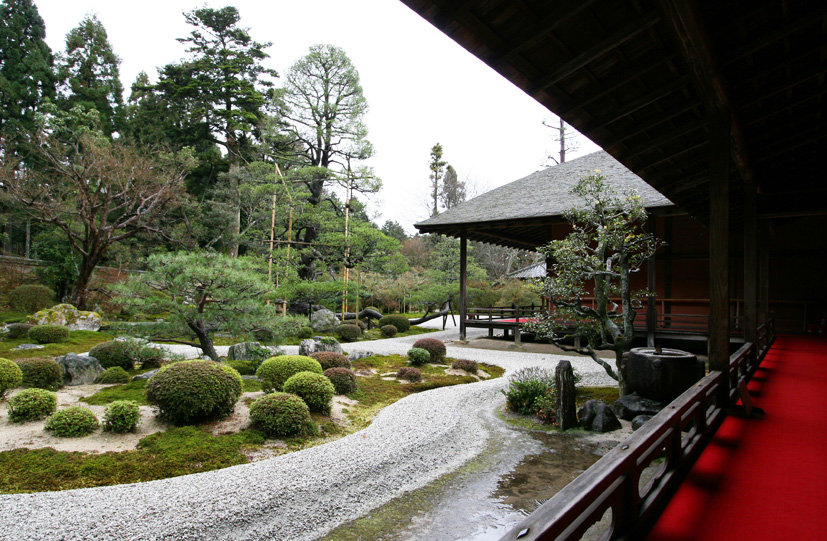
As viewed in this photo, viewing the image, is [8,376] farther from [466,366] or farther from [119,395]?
[466,366]

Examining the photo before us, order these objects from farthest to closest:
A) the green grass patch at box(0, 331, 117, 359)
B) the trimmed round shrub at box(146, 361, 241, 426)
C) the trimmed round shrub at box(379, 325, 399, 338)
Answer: the trimmed round shrub at box(379, 325, 399, 338) < the green grass patch at box(0, 331, 117, 359) < the trimmed round shrub at box(146, 361, 241, 426)

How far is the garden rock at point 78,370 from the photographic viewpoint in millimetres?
7590

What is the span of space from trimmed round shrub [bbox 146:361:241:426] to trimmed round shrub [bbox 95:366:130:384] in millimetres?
2733

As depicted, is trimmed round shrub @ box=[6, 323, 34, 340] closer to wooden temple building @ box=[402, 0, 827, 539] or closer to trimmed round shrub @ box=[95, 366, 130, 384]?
trimmed round shrub @ box=[95, 366, 130, 384]

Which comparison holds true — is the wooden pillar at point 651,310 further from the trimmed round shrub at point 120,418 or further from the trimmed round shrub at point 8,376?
the trimmed round shrub at point 8,376

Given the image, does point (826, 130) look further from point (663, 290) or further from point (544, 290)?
point (663, 290)

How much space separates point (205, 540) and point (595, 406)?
4939 mm

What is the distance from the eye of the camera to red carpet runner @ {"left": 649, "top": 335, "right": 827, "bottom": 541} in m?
2.18

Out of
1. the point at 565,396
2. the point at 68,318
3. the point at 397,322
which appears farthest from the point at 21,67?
the point at 565,396

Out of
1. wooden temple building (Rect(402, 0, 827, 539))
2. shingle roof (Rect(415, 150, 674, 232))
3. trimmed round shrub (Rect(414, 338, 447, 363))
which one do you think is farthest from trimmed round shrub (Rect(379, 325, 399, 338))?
wooden temple building (Rect(402, 0, 827, 539))

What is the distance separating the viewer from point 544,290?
24.9 ft

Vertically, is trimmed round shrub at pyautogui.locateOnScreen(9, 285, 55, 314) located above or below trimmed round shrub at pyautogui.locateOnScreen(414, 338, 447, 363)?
above

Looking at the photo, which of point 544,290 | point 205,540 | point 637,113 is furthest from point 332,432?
point 637,113

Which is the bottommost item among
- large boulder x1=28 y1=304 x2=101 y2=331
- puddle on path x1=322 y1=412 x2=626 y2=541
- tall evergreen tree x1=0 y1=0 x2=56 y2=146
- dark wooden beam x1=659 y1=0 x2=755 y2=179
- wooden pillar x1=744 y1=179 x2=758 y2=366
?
puddle on path x1=322 y1=412 x2=626 y2=541
